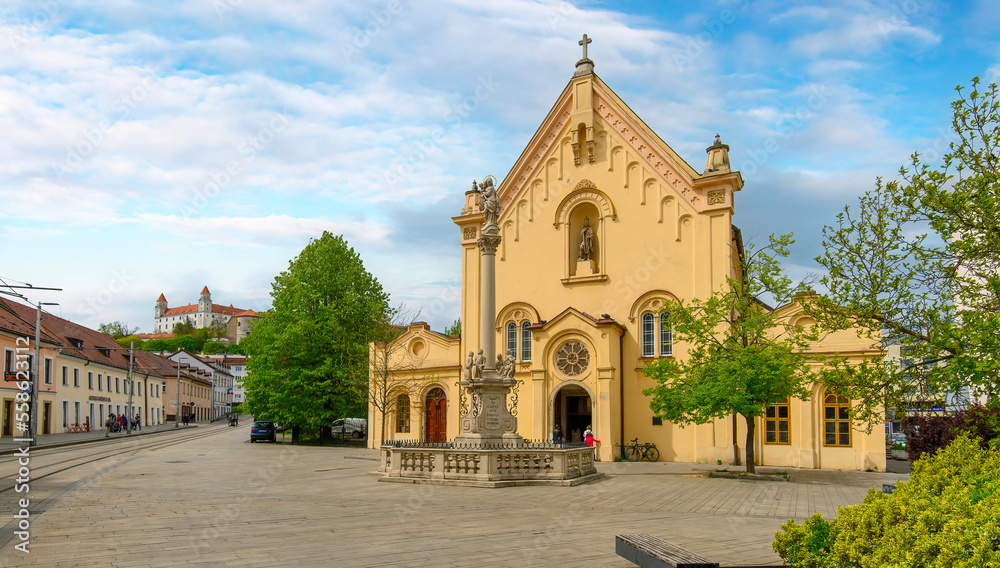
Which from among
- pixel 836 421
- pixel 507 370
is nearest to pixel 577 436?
pixel 836 421

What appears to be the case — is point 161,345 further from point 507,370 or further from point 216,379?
point 507,370

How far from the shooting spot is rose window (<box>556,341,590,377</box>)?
29.5 m

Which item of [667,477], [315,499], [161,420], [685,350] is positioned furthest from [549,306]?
[161,420]

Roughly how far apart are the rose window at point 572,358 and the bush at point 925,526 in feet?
69.7

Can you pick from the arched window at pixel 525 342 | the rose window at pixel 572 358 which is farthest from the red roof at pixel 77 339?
the rose window at pixel 572 358

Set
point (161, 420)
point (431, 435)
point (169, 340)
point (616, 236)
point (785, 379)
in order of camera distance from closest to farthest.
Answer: point (785, 379), point (616, 236), point (431, 435), point (161, 420), point (169, 340)

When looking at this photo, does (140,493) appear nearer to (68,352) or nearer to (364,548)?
(364,548)

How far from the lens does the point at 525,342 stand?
32.4m

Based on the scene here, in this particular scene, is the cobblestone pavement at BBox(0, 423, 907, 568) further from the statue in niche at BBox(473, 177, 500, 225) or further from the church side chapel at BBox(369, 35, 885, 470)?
the statue in niche at BBox(473, 177, 500, 225)

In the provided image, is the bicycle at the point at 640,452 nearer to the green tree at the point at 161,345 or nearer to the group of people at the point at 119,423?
the group of people at the point at 119,423

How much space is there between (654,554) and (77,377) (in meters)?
54.8

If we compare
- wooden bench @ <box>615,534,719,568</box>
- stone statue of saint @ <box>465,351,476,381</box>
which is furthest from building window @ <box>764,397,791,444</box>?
wooden bench @ <box>615,534,719,568</box>

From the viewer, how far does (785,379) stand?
69.5 feet

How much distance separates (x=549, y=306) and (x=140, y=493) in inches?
769
